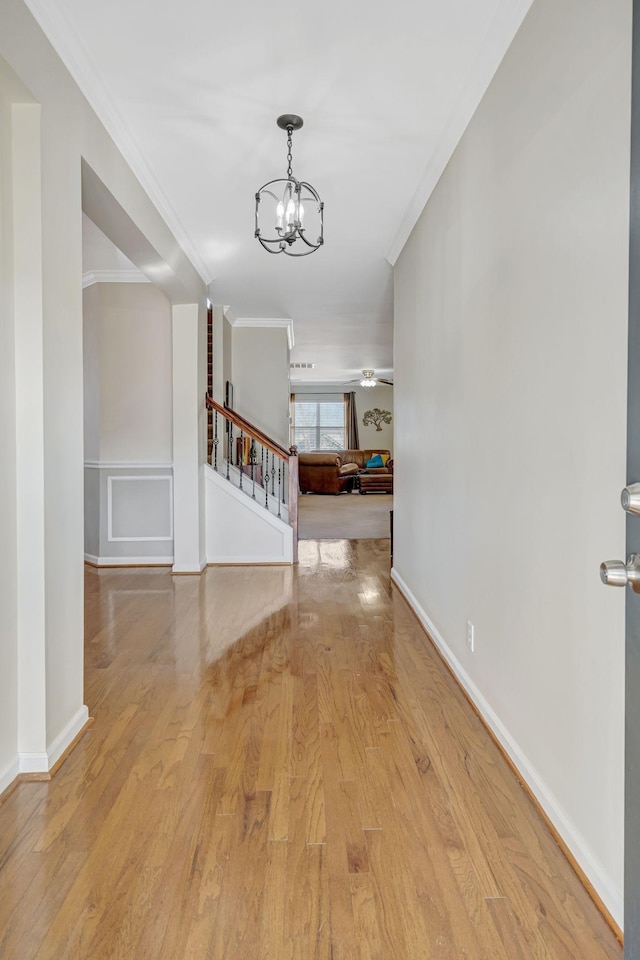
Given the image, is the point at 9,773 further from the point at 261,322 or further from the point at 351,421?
the point at 351,421

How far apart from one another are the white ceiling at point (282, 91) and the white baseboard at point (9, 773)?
2.42m

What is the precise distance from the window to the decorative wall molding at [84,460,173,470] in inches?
348

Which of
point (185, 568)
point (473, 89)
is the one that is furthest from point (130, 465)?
point (473, 89)

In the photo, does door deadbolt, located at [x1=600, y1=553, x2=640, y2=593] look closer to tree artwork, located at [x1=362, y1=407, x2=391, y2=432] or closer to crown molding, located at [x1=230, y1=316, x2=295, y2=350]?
crown molding, located at [x1=230, y1=316, x2=295, y2=350]

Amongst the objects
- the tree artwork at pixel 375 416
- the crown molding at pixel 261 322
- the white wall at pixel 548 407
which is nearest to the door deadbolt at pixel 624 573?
the white wall at pixel 548 407

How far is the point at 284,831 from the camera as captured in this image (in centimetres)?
168

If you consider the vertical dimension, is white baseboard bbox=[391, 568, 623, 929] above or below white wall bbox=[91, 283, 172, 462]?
below

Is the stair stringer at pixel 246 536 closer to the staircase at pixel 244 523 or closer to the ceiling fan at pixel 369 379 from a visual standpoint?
A: the staircase at pixel 244 523

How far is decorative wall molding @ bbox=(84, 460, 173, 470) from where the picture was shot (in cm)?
541

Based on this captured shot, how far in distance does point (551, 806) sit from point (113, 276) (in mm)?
5200

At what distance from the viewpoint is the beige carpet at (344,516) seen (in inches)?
286

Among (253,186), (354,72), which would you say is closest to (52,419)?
(354,72)

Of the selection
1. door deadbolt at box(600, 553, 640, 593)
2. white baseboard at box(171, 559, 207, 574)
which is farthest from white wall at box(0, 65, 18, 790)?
white baseboard at box(171, 559, 207, 574)

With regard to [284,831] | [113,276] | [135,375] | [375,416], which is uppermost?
[113,276]
